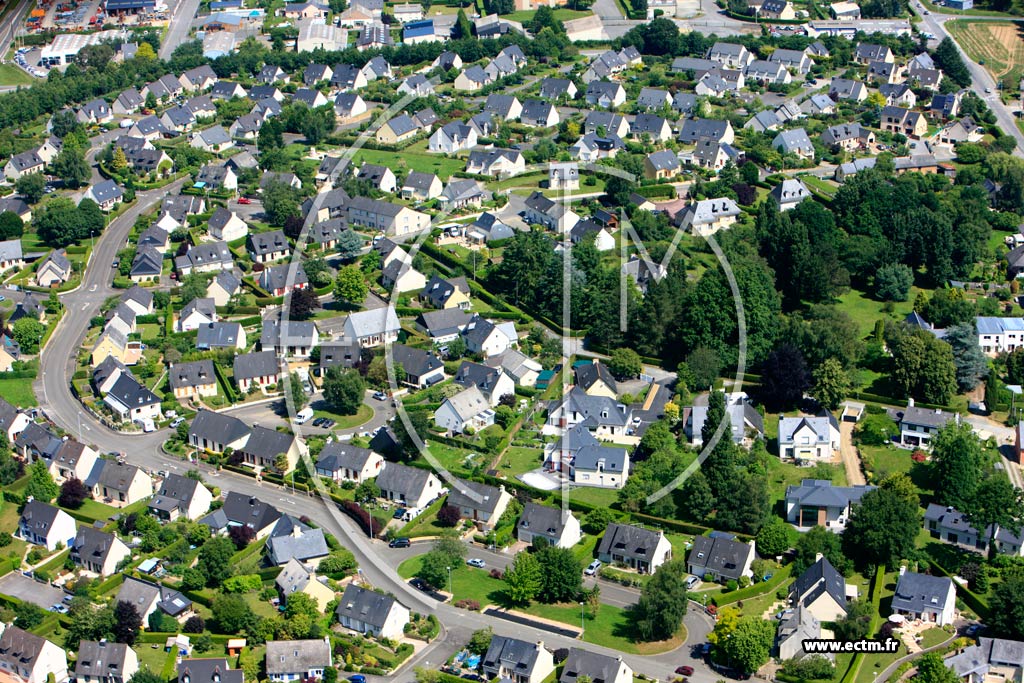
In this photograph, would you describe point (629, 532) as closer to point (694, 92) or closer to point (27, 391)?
point (27, 391)

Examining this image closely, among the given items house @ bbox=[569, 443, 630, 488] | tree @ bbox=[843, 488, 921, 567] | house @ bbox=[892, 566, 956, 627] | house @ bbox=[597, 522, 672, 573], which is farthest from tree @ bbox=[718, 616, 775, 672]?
house @ bbox=[569, 443, 630, 488]

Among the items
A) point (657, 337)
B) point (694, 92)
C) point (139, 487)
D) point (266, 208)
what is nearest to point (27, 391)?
point (139, 487)

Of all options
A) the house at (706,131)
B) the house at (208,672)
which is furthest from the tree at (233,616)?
the house at (706,131)

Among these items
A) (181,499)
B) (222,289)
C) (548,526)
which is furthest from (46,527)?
(222,289)

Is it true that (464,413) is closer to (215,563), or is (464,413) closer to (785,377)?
(785,377)

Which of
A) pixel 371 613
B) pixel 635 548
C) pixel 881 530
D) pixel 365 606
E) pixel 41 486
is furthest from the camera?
pixel 41 486

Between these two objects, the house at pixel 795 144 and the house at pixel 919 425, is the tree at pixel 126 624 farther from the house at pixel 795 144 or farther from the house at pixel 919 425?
the house at pixel 795 144

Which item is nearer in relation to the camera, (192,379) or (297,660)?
(297,660)
